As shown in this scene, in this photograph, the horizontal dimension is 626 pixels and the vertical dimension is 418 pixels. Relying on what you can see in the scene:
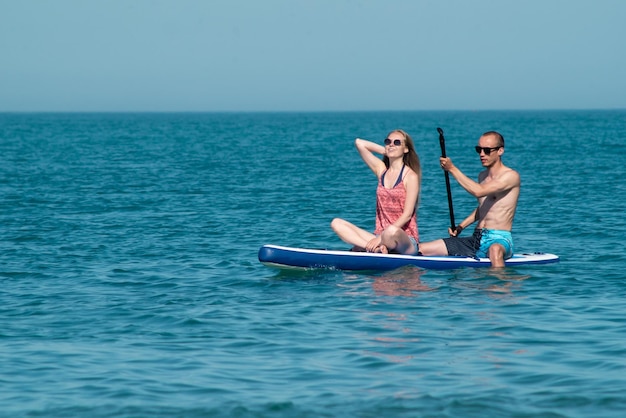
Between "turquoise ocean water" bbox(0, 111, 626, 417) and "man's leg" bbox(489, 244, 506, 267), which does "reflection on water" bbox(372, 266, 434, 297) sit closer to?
"turquoise ocean water" bbox(0, 111, 626, 417)

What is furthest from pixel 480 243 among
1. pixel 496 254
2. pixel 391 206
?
pixel 391 206

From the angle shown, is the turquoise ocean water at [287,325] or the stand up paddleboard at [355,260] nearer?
the turquoise ocean water at [287,325]

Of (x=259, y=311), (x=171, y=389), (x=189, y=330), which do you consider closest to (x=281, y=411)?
(x=171, y=389)

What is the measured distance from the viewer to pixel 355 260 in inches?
496

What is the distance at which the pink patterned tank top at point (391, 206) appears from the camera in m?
12.2

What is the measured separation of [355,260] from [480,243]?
1616mm

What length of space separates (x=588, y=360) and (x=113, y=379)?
13.2ft

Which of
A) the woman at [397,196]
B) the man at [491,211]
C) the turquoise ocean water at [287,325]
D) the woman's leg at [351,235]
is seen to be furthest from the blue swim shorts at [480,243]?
the woman's leg at [351,235]

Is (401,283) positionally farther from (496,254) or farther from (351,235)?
(496,254)

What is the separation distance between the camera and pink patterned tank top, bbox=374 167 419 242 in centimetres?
1220

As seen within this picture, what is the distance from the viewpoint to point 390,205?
1235 centimetres

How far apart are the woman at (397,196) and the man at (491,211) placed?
0.46 meters

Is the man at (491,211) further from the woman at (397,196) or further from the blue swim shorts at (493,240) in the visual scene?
the woman at (397,196)

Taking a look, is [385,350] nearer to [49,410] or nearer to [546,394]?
[546,394]
